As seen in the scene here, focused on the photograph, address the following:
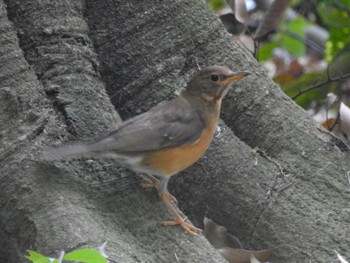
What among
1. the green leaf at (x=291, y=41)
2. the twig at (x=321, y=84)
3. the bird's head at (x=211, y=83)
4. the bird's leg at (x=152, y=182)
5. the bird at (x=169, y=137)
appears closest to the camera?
the bird at (x=169, y=137)

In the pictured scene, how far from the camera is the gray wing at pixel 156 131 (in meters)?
4.94

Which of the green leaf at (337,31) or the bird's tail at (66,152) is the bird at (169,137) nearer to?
the bird's tail at (66,152)

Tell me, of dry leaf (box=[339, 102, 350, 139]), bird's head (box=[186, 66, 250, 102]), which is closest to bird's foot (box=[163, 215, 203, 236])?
bird's head (box=[186, 66, 250, 102])

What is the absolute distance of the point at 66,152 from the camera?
465cm

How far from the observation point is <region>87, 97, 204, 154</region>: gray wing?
4940mm

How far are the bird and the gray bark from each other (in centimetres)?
12

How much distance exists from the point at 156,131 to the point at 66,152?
2.33 feet

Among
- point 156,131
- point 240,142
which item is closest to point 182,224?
point 156,131

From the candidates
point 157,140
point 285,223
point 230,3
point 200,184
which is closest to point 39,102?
point 157,140

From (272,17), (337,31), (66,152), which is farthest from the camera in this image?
(337,31)

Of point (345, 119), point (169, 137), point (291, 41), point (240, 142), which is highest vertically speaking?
point (169, 137)

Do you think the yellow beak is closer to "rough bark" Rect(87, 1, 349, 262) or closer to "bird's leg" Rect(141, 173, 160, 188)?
"rough bark" Rect(87, 1, 349, 262)

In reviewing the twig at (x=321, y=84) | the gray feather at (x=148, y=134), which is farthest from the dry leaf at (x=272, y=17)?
the gray feather at (x=148, y=134)

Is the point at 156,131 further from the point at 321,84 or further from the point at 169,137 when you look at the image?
the point at 321,84
